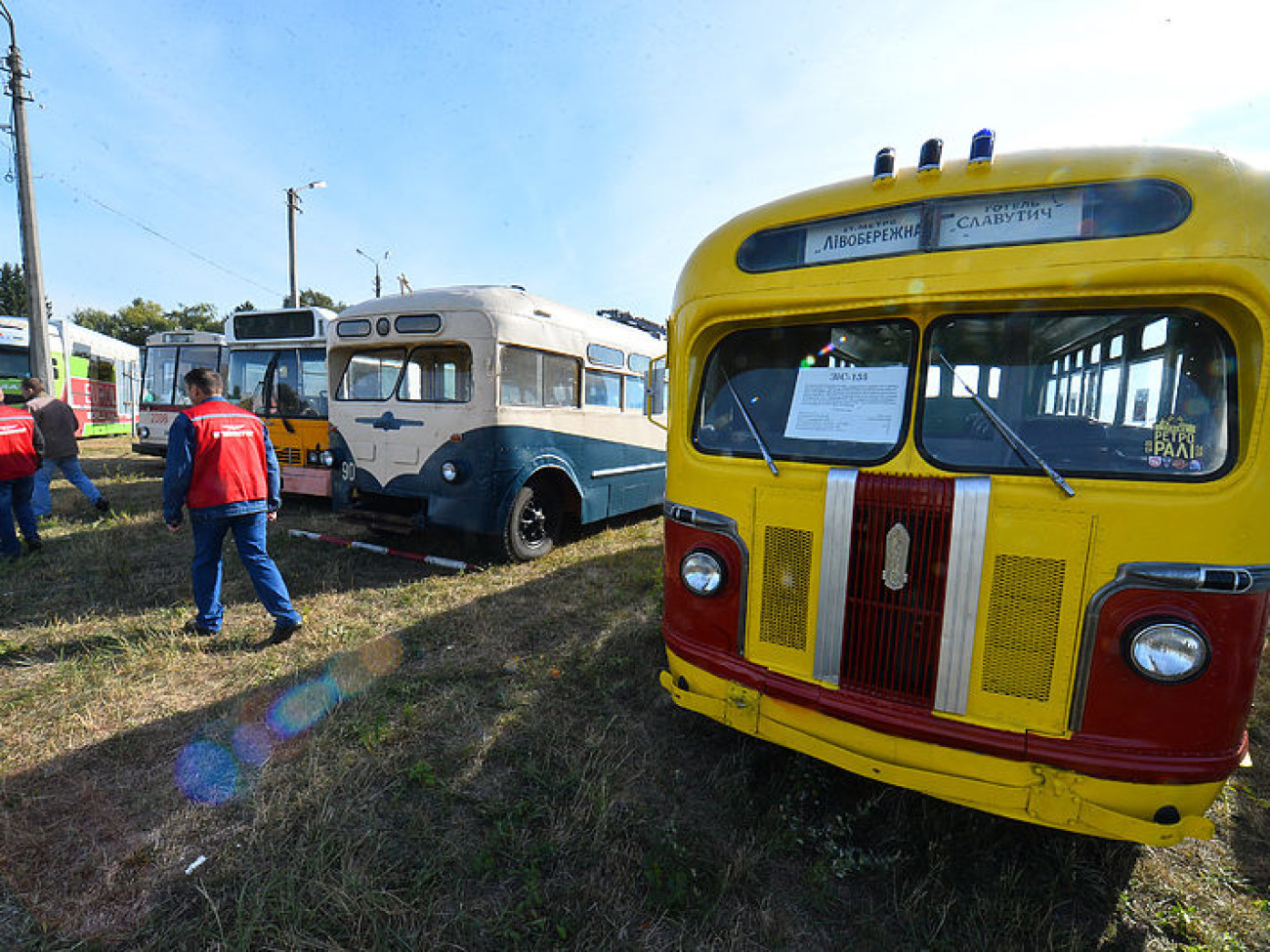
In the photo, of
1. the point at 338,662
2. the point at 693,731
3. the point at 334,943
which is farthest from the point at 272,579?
the point at 693,731

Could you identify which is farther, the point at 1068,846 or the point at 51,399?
the point at 51,399

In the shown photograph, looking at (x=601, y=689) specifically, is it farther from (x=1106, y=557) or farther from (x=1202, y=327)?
(x=1202, y=327)

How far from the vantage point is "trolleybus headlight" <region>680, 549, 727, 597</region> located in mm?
2643

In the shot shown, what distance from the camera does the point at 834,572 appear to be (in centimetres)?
235

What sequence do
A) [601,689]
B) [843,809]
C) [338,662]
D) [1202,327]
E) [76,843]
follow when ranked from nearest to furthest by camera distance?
1. [1202,327]
2. [76,843]
3. [843,809]
4. [601,689]
5. [338,662]

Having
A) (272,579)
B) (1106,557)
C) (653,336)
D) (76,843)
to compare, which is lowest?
(76,843)

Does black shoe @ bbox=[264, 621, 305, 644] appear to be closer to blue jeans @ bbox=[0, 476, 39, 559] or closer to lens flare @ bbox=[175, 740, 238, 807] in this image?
lens flare @ bbox=[175, 740, 238, 807]

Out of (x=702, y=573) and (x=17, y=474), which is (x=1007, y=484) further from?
(x=17, y=474)

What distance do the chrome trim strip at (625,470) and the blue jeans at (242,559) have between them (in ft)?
11.7

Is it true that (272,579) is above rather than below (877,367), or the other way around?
below

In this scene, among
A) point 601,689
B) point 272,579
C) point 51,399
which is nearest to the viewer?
point 601,689

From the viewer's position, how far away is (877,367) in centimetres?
242

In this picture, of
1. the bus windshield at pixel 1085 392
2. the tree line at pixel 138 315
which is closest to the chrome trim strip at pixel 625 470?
the bus windshield at pixel 1085 392

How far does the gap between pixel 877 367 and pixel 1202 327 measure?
39.5 inches
